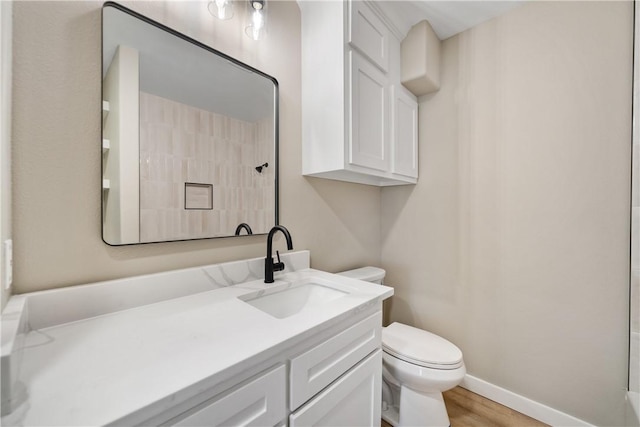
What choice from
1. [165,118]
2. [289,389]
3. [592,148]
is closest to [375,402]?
[289,389]

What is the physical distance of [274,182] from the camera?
1.33m

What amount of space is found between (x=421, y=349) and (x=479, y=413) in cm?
63

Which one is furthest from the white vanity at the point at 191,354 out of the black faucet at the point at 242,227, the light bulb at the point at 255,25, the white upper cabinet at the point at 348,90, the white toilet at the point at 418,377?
the light bulb at the point at 255,25

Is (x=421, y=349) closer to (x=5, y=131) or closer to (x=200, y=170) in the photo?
(x=200, y=170)

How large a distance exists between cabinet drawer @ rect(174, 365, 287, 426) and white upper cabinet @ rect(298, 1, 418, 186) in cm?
98

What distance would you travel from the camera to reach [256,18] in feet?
3.93

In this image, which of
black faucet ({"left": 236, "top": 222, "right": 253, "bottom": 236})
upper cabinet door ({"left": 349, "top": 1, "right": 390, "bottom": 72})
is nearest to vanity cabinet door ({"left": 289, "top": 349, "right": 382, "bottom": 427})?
black faucet ({"left": 236, "top": 222, "right": 253, "bottom": 236})

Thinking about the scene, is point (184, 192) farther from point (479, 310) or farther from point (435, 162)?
point (479, 310)

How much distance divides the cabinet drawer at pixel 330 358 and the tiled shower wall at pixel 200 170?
67 centimetres

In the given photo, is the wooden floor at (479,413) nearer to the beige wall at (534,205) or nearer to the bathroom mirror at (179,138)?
the beige wall at (534,205)

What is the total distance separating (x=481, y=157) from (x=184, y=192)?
178 centimetres

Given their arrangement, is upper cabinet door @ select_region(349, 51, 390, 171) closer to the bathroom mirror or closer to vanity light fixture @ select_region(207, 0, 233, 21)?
the bathroom mirror

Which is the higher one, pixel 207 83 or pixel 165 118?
pixel 207 83

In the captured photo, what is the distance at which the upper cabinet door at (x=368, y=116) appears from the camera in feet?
4.37
